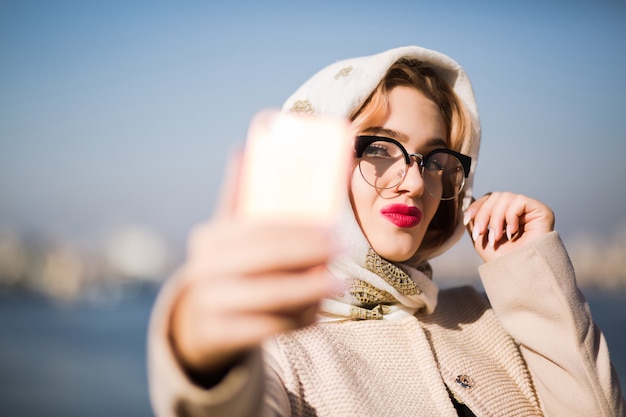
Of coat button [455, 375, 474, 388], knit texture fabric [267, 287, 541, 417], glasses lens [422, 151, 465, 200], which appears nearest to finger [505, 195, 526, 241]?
glasses lens [422, 151, 465, 200]

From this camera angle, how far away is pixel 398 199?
3.85 feet

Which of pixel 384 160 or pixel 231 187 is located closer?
pixel 231 187

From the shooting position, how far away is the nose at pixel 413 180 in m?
1.17

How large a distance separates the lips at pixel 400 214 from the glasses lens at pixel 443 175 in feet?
0.31

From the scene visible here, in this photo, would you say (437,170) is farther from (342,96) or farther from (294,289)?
(294,289)

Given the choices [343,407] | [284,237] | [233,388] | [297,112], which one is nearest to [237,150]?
[284,237]

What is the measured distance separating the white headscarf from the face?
3 cm

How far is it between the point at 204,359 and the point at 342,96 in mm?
805

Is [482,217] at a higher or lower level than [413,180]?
lower

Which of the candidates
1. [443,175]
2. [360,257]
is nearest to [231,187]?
[360,257]

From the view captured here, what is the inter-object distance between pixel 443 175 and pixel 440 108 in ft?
0.55

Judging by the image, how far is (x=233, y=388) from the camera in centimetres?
52

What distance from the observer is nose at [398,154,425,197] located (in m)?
1.17

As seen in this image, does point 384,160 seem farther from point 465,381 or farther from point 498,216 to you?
point 465,381
